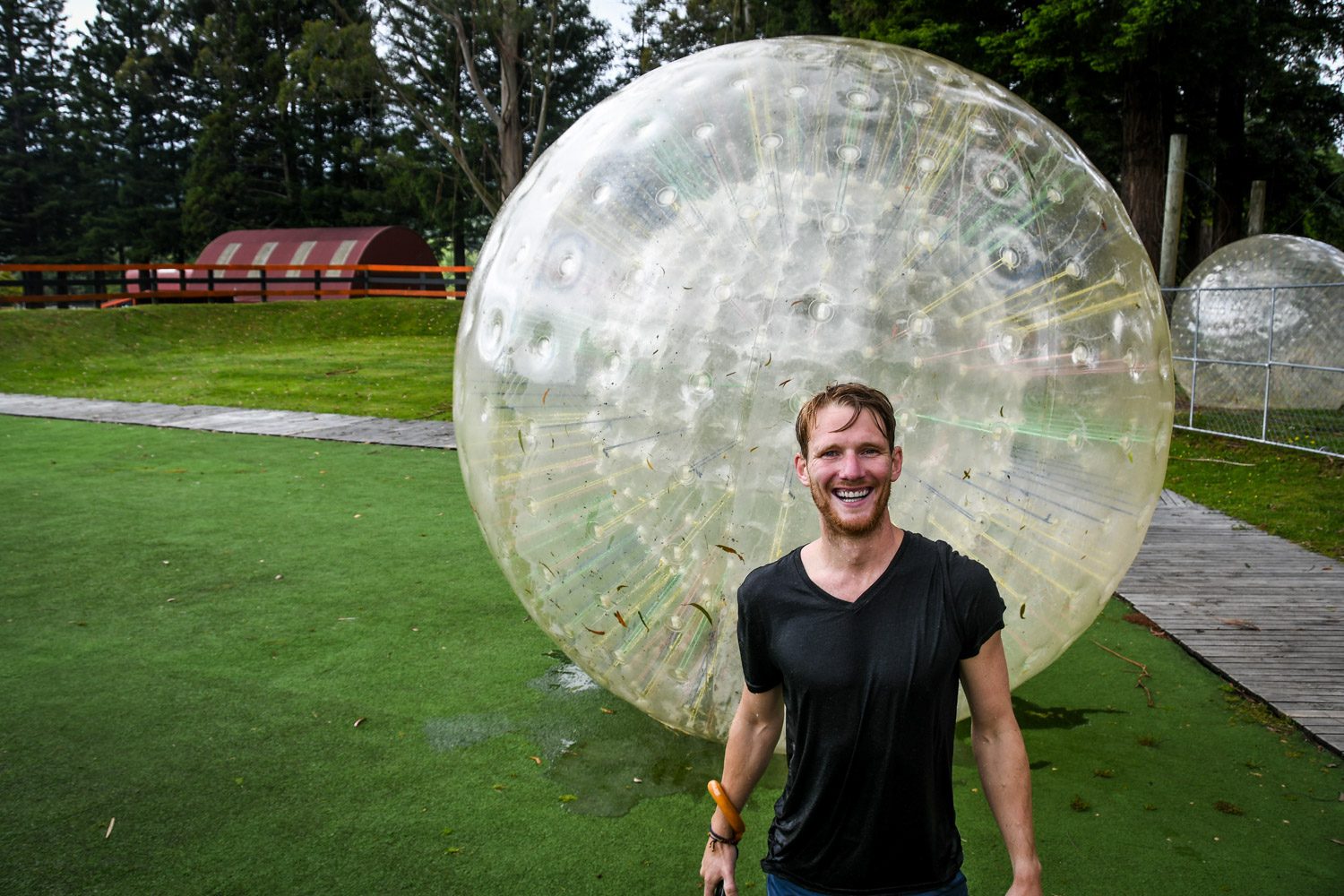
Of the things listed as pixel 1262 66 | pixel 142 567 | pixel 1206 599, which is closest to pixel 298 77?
pixel 1262 66

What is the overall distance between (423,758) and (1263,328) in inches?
445

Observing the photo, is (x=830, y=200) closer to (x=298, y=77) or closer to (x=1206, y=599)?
(x=1206, y=599)

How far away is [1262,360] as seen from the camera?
12.2 m

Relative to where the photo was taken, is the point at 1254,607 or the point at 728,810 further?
the point at 1254,607

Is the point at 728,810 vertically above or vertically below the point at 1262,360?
below

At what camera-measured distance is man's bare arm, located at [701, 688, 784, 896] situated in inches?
83.4

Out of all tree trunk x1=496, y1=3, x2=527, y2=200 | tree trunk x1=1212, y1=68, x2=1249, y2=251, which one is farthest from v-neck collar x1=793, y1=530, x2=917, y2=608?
tree trunk x1=496, y1=3, x2=527, y2=200

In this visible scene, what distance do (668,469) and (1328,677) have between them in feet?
11.4

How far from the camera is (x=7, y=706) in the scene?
427cm

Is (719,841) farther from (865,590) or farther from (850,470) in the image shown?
(850,470)

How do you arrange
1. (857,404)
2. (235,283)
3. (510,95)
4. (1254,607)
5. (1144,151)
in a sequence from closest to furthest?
(857,404) < (1254,607) < (1144,151) < (510,95) < (235,283)

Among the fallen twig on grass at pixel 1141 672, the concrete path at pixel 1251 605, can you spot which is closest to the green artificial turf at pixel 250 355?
the concrete path at pixel 1251 605

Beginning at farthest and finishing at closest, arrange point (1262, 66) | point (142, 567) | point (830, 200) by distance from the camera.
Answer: point (1262, 66)
point (142, 567)
point (830, 200)

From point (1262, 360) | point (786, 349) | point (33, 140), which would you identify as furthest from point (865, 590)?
point (33, 140)
